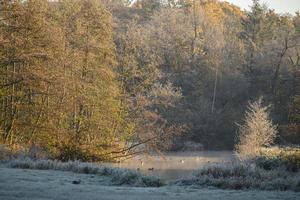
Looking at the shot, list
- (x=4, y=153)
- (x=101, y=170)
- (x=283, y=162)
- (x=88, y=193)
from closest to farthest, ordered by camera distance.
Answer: (x=88, y=193)
(x=101, y=170)
(x=4, y=153)
(x=283, y=162)

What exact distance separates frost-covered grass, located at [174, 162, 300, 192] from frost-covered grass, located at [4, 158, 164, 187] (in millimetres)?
1040

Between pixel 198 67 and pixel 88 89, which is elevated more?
pixel 198 67

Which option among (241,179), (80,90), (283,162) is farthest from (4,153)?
(283,162)

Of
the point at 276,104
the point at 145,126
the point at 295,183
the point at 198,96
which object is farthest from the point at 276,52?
the point at 295,183

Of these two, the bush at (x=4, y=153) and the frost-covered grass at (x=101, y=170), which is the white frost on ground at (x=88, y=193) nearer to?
the frost-covered grass at (x=101, y=170)

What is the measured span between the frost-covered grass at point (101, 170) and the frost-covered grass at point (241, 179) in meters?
1.04

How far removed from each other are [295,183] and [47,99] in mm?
14674

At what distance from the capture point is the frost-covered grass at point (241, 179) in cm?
1321

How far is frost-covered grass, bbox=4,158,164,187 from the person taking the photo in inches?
570

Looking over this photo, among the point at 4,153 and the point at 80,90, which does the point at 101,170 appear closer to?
the point at 4,153

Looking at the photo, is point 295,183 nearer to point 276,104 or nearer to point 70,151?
point 70,151

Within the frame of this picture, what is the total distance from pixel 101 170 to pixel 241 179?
16.6 feet

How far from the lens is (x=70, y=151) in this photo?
75.6ft

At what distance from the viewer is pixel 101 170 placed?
1652cm
